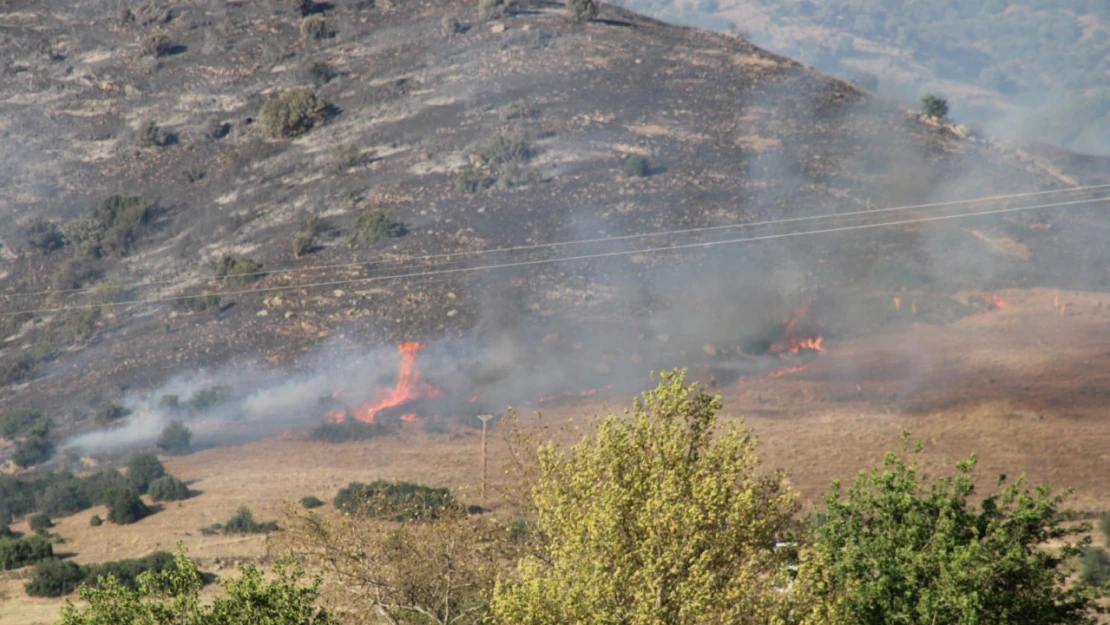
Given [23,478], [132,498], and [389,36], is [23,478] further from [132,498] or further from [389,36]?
[389,36]

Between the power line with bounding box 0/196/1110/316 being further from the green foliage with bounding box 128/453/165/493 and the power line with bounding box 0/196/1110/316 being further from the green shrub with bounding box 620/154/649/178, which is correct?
the green foliage with bounding box 128/453/165/493

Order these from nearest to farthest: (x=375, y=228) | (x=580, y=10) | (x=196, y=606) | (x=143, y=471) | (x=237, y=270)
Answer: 1. (x=196, y=606)
2. (x=143, y=471)
3. (x=237, y=270)
4. (x=375, y=228)
5. (x=580, y=10)

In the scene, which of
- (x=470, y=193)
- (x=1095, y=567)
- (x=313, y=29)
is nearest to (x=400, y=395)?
(x=470, y=193)

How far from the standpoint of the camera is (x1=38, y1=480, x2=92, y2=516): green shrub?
154ft

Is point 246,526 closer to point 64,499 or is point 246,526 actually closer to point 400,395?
point 64,499

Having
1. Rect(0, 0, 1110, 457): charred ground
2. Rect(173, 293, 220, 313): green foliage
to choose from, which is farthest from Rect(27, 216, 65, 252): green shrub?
Rect(173, 293, 220, 313): green foliage

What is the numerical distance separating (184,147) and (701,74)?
125 ft

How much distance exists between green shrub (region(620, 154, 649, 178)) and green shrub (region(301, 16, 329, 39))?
31554mm

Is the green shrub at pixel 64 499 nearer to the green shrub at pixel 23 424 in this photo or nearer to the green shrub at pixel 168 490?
the green shrub at pixel 168 490

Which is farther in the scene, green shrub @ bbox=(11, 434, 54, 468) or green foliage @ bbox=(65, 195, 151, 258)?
green foliage @ bbox=(65, 195, 151, 258)

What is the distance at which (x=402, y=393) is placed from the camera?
187 feet

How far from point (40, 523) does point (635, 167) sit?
4175cm

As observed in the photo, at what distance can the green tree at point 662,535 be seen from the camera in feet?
50.8

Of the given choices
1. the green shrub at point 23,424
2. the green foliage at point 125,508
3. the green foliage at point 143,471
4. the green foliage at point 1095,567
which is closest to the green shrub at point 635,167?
the green foliage at point 143,471
